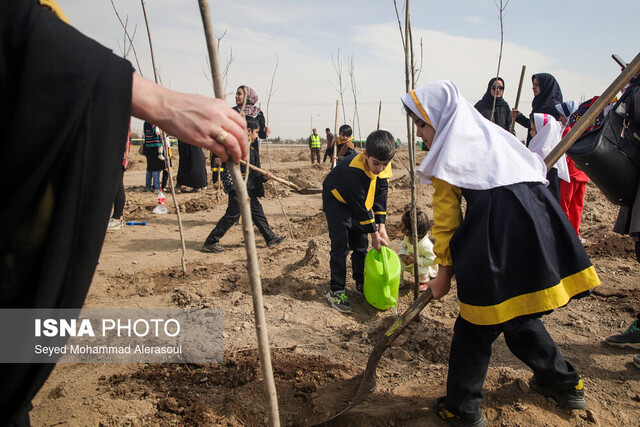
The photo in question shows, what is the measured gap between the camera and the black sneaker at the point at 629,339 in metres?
2.84

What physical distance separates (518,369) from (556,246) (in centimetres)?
119

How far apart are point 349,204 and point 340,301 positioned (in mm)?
885

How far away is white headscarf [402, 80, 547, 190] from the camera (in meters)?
1.81

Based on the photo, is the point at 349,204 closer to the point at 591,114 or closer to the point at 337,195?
the point at 337,195

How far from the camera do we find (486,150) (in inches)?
73.2

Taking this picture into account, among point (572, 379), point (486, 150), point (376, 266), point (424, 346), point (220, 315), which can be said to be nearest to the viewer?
point (486, 150)

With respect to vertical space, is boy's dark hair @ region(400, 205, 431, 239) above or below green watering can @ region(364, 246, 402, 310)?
above

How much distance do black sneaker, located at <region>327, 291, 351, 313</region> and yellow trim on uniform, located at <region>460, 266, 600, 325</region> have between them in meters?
2.06

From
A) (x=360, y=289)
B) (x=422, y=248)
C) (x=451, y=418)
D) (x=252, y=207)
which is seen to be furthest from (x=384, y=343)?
(x=252, y=207)

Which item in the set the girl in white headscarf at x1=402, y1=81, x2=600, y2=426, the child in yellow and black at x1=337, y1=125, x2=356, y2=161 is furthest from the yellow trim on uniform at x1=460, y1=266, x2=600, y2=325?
the child in yellow and black at x1=337, y1=125, x2=356, y2=161

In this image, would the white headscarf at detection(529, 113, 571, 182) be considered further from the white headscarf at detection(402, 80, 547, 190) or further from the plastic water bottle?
the plastic water bottle

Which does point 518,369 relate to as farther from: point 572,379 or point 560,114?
point 560,114

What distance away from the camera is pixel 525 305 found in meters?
1.79

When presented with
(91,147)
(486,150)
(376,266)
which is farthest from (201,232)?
(91,147)
